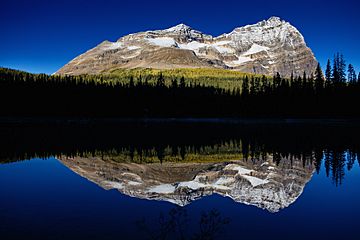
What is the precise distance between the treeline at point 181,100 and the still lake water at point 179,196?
68223 mm

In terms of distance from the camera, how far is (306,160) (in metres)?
30.4

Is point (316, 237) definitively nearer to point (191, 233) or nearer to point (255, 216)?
point (255, 216)

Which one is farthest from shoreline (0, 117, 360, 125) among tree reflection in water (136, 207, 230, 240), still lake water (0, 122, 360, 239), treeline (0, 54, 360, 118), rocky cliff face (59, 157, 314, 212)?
tree reflection in water (136, 207, 230, 240)

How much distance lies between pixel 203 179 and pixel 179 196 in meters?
5.05

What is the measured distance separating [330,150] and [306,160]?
7.66m

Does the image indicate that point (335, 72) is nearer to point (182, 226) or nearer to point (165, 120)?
point (165, 120)

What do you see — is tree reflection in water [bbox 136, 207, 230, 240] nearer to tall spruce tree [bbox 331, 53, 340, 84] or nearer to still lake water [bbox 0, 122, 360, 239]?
still lake water [bbox 0, 122, 360, 239]

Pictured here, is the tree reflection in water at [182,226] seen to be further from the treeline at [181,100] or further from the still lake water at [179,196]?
the treeline at [181,100]

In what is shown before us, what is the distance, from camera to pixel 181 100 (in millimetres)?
122375

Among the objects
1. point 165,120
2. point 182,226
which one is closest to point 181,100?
point 165,120

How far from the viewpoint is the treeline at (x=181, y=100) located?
326 ft

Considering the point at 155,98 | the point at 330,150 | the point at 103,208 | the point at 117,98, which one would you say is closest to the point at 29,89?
the point at 117,98

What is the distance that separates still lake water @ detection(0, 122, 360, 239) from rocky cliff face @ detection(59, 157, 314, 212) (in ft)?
0.18

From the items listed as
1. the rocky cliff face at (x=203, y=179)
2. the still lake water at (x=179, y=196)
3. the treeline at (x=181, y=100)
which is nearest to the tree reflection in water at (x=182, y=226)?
the still lake water at (x=179, y=196)
